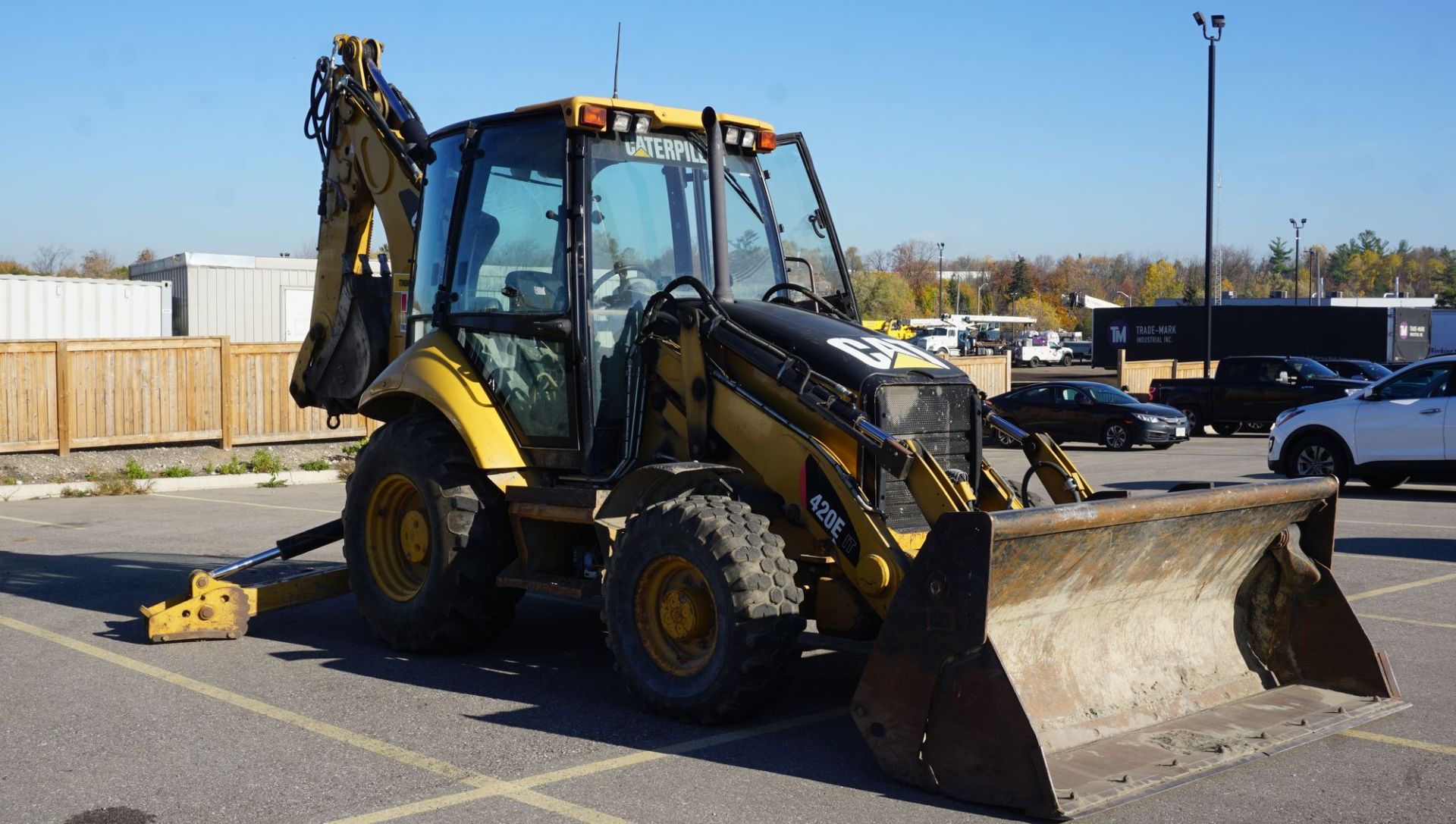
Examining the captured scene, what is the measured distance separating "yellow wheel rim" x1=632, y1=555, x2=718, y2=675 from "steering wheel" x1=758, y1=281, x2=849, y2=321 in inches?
80.2

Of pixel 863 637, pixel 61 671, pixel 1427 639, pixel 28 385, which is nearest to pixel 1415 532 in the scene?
pixel 1427 639

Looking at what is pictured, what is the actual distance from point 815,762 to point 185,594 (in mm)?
4558

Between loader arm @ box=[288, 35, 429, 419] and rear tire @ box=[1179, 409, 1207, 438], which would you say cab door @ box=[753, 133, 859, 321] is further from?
rear tire @ box=[1179, 409, 1207, 438]

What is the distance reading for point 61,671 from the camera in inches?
303

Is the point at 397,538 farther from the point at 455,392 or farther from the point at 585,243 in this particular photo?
Answer: the point at 585,243

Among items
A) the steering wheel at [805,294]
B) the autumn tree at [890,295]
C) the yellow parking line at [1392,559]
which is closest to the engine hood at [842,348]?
the steering wheel at [805,294]

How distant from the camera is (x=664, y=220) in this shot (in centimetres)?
779

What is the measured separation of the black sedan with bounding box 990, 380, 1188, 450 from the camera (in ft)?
87.2

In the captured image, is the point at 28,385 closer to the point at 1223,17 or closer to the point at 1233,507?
the point at 1233,507

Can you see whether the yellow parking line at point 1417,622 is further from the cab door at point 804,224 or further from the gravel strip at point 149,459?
the gravel strip at point 149,459

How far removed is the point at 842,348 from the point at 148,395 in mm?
17655

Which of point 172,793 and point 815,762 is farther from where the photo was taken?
point 815,762

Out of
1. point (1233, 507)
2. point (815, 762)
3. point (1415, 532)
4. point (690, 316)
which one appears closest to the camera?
point (815, 762)

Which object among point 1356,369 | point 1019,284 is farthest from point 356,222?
point 1019,284
